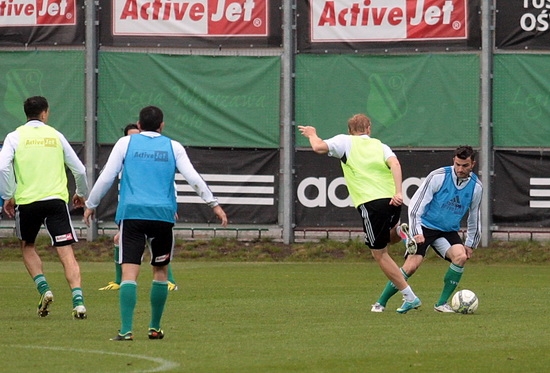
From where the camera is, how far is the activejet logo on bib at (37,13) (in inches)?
1025

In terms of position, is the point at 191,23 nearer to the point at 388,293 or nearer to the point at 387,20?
the point at 387,20

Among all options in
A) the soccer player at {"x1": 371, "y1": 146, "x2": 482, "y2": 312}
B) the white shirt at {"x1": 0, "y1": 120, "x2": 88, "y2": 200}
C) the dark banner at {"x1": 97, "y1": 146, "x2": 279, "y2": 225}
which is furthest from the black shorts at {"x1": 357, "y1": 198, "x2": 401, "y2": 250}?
the dark banner at {"x1": 97, "y1": 146, "x2": 279, "y2": 225}

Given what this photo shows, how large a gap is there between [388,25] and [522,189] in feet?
13.2

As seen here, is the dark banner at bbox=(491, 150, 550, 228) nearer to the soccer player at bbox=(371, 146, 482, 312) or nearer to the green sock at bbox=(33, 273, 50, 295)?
the soccer player at bbox=(371, 146, 482, 312)

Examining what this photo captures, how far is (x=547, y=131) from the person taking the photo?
2450 cm

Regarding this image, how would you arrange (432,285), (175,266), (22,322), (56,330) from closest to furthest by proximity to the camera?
(56,330), (22,322), (432,285), (175,266)

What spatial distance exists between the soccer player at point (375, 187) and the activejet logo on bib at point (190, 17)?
39.7ft

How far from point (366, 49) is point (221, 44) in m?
2.85

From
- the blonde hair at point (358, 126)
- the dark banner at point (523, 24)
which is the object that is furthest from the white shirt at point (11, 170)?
the dark banner at point (523, 24)

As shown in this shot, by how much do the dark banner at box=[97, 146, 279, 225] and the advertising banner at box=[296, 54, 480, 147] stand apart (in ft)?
2.82

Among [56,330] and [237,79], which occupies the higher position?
[237,79]

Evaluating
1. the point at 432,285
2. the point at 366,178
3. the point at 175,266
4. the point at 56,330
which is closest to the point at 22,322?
the point at 56,330

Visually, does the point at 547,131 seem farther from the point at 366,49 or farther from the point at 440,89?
the point at 366,49

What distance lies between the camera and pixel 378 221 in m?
13.5
